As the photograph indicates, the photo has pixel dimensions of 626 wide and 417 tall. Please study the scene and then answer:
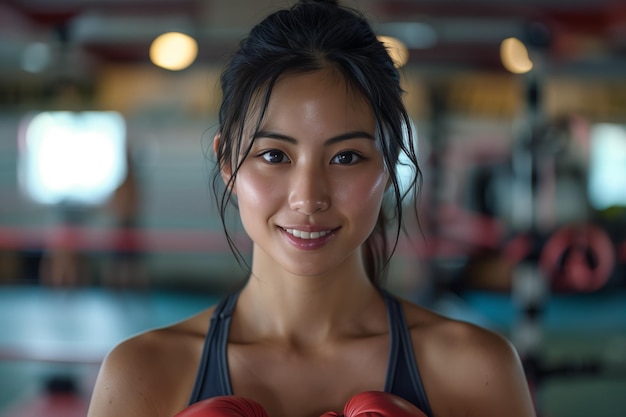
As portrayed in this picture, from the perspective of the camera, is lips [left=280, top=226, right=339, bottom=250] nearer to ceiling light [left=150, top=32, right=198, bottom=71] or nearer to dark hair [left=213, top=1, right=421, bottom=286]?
dark hair [left=213, top=1, right=421, bottom=286]

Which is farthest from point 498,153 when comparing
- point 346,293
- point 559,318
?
point 346,293

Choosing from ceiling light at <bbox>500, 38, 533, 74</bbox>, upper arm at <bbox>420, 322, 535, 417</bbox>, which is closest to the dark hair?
upper arm at <bbox>420, 322, 535, 417</bbox>

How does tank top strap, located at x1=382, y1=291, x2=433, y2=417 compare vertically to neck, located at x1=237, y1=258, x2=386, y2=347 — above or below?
below

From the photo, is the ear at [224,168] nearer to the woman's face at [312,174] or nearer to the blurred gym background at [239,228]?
the woman's face at [312,174]

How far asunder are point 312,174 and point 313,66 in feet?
0.60

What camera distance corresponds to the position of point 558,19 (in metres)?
3.44

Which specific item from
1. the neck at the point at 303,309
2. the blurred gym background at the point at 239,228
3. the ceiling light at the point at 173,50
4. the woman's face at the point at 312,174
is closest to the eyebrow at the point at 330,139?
the woman's face at the point at 312,174

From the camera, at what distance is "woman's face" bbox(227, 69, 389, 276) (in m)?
1.08

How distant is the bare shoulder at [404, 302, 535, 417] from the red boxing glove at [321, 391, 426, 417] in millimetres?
123

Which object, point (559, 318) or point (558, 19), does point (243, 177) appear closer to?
point (558, 19)

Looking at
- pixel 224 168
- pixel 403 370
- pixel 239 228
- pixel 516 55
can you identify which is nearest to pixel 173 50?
pixel 516 55

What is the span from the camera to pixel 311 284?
1.24m

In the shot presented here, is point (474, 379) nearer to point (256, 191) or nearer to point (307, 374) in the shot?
point (307, 374)

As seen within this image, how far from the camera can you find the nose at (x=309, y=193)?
3.49 feet
